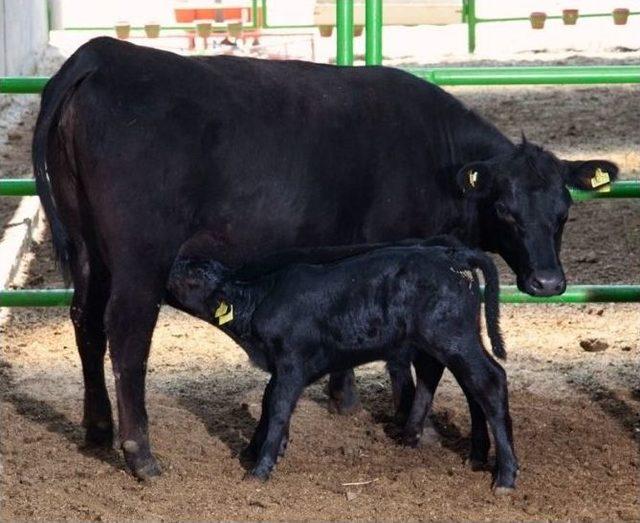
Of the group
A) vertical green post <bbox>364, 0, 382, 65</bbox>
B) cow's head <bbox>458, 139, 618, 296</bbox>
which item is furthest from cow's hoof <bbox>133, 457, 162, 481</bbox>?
vertical green post <bbox>364, 0, 382, 65</bbox>

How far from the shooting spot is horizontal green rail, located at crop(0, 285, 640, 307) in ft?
20.1

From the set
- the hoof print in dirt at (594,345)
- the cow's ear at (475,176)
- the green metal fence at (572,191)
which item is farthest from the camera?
the hoof print in dirt at (594,345)

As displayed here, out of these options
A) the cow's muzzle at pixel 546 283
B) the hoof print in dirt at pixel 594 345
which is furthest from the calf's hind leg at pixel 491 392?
the hoof print in dirt at pixel 594 345

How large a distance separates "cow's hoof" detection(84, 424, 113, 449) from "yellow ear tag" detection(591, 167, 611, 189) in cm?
221

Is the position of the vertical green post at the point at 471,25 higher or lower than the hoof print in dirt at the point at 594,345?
higher

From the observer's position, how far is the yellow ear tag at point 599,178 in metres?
5.77

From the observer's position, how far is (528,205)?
5477mm

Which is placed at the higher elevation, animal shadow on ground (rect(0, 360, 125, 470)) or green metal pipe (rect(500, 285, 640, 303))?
green metal pipe (rect(500, 285, 640, 303))

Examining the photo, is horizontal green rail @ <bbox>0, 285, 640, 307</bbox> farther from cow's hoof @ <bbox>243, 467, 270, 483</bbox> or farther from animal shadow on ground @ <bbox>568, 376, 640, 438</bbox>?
cow's hoof @ <bbox>243, 467, 270, 483</bbox>

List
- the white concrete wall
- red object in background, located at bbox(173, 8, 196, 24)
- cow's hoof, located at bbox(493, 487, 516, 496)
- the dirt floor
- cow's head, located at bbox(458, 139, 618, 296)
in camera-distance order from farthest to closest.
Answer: red object in background, located at bbox(173, 8, 196, 24), the white concrete wall, cow's head, located at bbox(458, 139, 618, 296), cow's hoof, located at bbox(493, 487, 516, 496), the dirt floor

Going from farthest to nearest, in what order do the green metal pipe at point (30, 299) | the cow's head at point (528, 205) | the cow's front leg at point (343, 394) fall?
the green metal pipe at point (30, 299)
the cow's front leg at point (343, 394)
the cow's head at point (528, 205)

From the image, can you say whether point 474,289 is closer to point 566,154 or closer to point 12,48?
point 566,154

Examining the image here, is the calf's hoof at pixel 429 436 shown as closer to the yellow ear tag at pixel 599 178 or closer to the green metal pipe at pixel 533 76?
the yellow ear tag at pixel 599 178

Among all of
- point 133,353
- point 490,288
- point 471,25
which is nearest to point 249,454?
point 133,353
